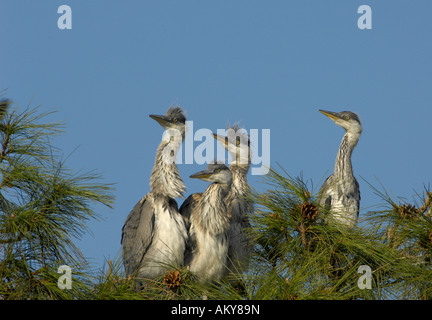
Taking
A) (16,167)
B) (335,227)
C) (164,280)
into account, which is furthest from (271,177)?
(16,167)

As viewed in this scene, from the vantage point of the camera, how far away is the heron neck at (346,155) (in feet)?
34.0

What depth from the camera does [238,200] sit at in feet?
31.4

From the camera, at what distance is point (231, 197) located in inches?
380

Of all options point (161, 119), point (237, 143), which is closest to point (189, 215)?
point (161, 119)

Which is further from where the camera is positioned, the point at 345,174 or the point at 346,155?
the point at 346,155

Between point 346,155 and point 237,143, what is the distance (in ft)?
5.14

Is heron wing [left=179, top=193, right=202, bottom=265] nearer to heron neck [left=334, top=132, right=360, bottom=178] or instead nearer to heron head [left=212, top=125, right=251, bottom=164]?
heron head [left=212, top=125, right=251, bottom=164]

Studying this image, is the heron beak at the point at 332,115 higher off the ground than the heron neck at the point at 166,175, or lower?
higher

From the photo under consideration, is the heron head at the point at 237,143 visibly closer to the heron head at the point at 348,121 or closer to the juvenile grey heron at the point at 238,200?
the juvenile grey heron at the point at 238,200

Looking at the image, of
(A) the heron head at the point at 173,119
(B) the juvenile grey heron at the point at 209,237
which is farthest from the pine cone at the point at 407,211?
(A) the heron head at the point at 173,119

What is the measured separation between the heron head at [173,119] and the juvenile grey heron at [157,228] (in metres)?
0.62

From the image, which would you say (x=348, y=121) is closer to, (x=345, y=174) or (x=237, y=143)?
(x=345, y=174)

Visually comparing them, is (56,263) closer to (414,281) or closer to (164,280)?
(164,280)

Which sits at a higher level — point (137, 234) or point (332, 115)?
point (332, 115)
